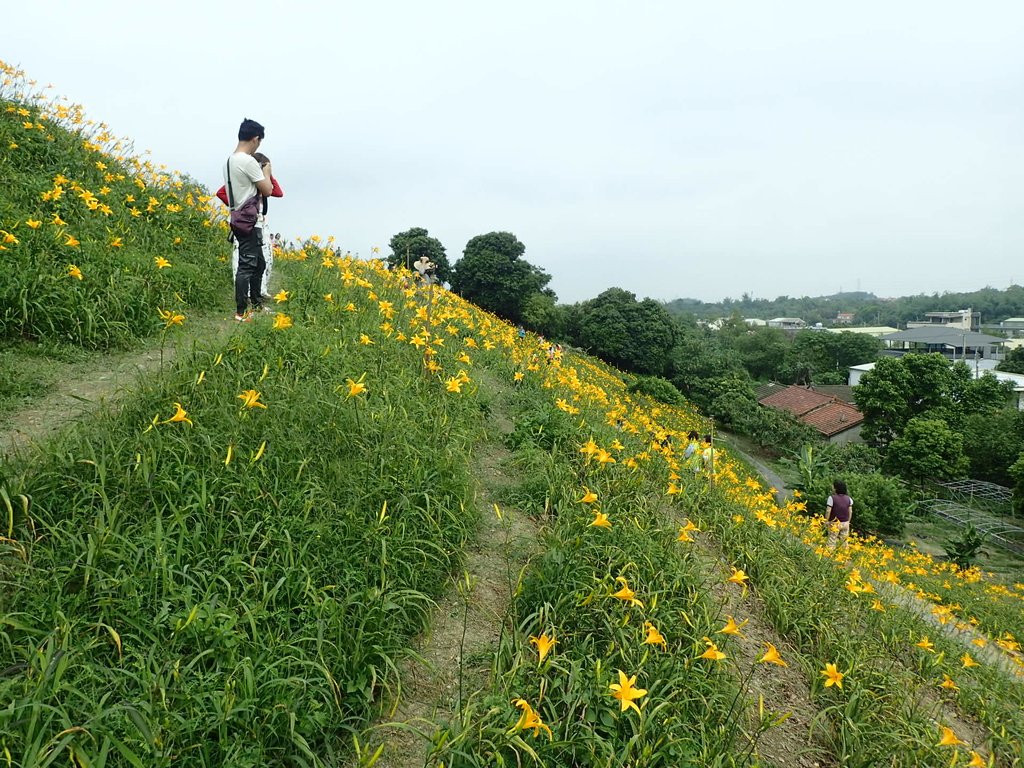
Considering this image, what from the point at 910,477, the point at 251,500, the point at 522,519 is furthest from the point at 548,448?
the point at 910,477

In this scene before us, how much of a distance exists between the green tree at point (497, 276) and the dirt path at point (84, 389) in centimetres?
2884

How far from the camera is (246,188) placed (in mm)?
4344

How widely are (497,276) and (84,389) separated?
30412 millimetres

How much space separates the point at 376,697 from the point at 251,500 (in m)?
0.99

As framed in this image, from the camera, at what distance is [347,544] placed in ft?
7.85

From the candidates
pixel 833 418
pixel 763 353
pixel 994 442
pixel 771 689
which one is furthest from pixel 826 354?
pixel 771 689

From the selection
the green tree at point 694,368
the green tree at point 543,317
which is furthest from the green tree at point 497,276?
the green tree at point 694,368

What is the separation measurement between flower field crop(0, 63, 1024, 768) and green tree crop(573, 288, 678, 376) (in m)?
27.9

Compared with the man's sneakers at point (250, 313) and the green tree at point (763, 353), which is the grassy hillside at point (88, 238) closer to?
the man's sneakers at point (250, 313)

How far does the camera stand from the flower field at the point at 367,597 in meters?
1.72

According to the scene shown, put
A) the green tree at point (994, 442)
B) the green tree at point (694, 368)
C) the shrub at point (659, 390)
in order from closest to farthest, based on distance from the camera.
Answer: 1. the green tree at point (994, 442)
2. the shrub at point (659, 390)
3. the green tree at point (694, 368)

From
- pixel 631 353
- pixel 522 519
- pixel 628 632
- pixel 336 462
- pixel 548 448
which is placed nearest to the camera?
pixel 628 632

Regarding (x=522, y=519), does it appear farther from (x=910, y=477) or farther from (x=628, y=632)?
(x=910, y=477)

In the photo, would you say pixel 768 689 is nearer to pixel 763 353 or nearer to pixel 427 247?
pixel 427 247
